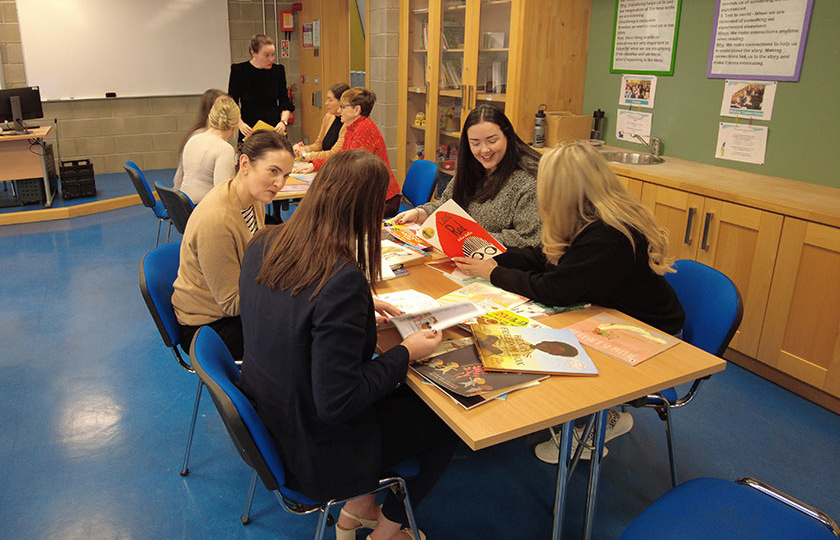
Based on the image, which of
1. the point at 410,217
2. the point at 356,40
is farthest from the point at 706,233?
the point at 356,40

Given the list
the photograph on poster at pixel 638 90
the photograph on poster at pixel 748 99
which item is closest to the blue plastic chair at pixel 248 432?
the photograph on poster at pixel 748 99

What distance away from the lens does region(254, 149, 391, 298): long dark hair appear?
1402 millimetres

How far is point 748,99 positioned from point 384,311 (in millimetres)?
2745

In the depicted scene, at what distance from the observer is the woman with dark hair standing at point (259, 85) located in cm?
538

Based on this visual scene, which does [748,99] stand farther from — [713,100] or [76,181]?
[76,181]

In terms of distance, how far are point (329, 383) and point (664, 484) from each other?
1510 mm

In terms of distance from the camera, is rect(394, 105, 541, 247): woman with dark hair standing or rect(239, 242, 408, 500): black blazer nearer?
rect(239, 242, 408, 500): black blazer

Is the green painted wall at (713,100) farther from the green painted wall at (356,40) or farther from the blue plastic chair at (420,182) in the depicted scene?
the green painted wall at (356,40)

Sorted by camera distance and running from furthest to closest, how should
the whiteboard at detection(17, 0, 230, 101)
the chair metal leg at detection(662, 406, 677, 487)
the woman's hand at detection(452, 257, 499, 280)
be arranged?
the whiteboard at detection(17, 0, 230, 101) < the woman's hand at detection(452, 257, 499, 280) < the chair metal leg at detection(662, 406, 677, 487)

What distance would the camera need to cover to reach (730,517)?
4.48 feet

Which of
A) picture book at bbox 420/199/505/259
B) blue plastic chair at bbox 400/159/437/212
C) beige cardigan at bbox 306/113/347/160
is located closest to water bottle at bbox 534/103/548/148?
blue plastic chair at bbox 400/159/437/212

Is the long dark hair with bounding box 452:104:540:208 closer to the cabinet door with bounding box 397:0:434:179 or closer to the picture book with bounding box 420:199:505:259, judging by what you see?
the picture book with bounding box 420:199:505:259

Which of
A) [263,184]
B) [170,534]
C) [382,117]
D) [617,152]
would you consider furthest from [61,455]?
[382,117]

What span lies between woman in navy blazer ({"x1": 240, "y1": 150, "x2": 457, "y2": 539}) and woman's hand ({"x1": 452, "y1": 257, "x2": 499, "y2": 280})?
597 mm
